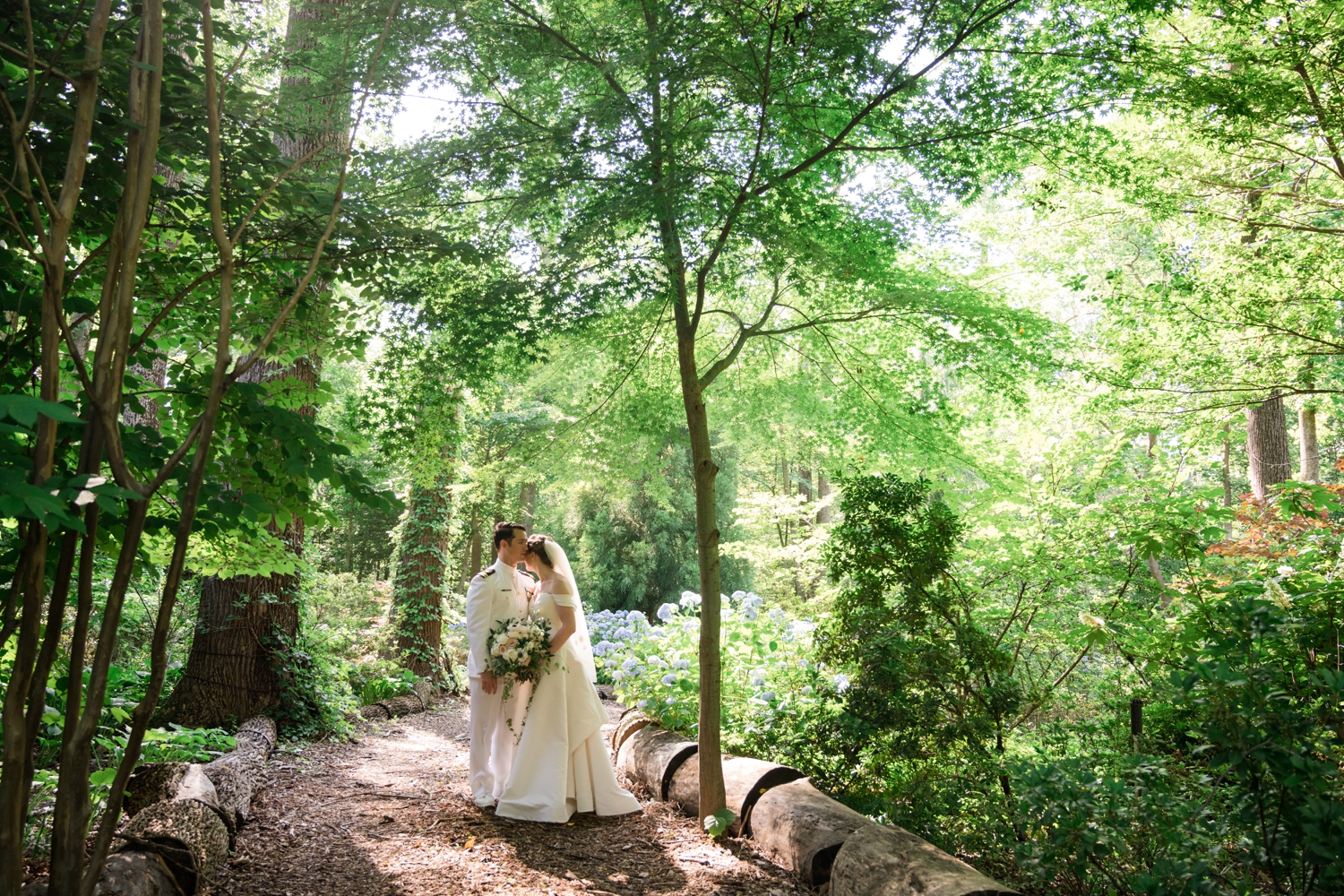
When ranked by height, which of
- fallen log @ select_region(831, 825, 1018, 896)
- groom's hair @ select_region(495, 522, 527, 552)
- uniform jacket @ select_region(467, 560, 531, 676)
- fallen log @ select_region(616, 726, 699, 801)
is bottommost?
fallen log @ select_region(616, 726, 699, 801)

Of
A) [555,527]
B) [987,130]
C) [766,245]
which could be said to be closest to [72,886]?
[766,245]

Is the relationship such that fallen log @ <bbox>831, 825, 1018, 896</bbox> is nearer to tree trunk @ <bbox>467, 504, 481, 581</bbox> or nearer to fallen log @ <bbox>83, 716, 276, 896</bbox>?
fallen log @ <bbox>83, 716, 276, 896</bbox>

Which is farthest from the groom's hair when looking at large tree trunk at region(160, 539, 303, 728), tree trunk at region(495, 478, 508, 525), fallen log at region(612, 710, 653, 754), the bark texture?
tree trunk at region(495, 478, 508, 525)

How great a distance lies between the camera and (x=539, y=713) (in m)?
5.36

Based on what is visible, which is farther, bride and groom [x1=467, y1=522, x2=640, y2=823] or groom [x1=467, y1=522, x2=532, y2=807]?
groom [x1=467, y1=522, x2=532, y2=807]

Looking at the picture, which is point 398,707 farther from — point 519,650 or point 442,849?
point 442,849

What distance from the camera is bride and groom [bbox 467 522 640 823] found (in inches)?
204

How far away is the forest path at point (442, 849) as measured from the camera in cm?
378

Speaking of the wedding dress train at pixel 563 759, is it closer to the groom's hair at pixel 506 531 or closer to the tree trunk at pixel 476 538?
the groom's hair at pixel 506 531

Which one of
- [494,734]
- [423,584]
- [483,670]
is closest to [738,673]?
[494,734]

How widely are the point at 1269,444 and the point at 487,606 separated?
965 centimetres

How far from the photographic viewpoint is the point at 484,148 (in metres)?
4.39

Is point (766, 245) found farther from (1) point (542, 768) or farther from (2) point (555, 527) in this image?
(2) point (555, 527)

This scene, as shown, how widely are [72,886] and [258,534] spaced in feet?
6.52
